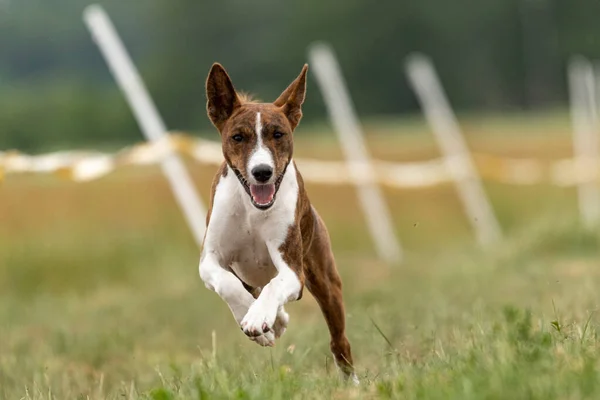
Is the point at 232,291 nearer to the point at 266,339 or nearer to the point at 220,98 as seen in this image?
the point at 266,339

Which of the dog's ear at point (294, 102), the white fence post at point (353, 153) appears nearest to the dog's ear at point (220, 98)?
the dog's ear at point (294, 102)

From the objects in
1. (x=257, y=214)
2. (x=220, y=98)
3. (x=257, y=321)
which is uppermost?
(x=220, y=98)

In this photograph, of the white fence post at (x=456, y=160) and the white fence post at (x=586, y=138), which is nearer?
the white fence post at (x=456, y=160)

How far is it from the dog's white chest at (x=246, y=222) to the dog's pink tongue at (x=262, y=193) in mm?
190

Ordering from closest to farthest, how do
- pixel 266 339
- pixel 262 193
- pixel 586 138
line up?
pixel 262 193 < pixel 266 339 < pixel 586 138

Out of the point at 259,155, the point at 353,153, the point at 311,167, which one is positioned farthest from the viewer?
the point at 311,167

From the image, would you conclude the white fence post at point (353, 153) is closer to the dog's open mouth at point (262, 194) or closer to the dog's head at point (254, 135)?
the dog's head at point (254, 135)

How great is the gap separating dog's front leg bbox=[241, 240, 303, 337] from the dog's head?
1.09 feet

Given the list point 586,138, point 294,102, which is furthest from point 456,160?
point 294,102

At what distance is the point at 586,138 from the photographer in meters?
21.2

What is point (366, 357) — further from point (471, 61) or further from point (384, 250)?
point (471, 61)

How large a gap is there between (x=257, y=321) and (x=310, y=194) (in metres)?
14.4

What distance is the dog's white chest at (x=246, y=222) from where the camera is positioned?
5383 mm

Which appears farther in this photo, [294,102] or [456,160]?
[456,160]
